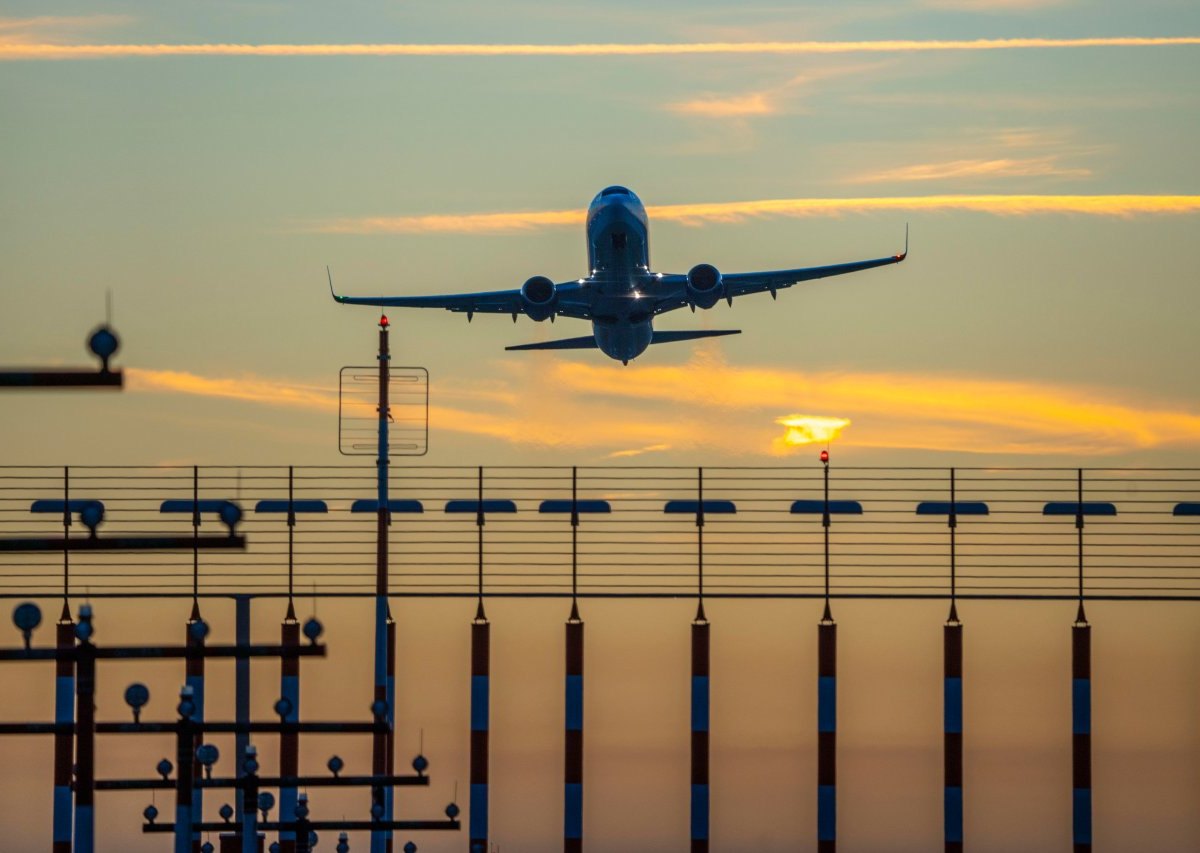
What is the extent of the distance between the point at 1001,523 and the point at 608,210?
24558 millimetres

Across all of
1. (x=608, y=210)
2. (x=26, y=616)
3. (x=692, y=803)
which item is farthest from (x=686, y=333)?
(x=26, y=616)

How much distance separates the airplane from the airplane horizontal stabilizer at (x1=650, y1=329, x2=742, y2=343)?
39mm

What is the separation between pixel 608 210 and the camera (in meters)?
96.5

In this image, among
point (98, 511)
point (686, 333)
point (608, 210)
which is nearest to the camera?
point (98, 511)

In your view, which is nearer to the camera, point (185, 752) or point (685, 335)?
point (185, 752)

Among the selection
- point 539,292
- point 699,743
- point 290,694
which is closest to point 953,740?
point 699,743

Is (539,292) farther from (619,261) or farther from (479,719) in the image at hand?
(479,719)

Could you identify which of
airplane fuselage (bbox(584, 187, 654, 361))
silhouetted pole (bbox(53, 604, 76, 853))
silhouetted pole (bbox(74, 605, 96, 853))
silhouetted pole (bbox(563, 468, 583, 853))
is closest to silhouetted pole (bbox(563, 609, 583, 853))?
silhouetted pole (bbox(563, 468, 583, 853))

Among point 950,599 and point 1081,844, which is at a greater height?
point 950,599

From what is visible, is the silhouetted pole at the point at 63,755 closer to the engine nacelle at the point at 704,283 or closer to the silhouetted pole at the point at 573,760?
the silhouetted pole at the point at 573,760

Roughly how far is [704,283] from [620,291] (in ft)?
13.6

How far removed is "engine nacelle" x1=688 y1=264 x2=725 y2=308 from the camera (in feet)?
305

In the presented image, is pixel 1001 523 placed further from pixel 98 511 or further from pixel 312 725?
pixel 98 511

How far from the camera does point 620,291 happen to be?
3780 inches
